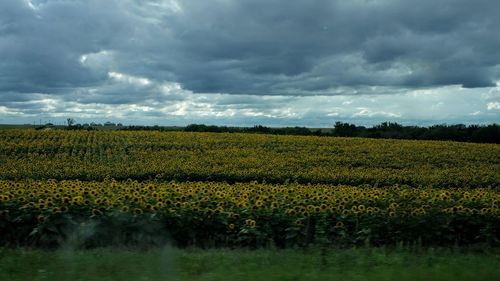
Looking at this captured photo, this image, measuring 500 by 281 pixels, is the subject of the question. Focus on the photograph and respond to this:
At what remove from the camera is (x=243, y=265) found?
25.2 feet

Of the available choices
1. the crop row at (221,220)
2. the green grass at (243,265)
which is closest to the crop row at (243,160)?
the crop row at (221,220)

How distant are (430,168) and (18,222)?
26.6 metres

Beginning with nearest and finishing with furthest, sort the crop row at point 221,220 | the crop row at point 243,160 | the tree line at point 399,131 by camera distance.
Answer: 1. the crop row at point 221,220
2. the crop row at point 243,160
3. the tree line at point 399,131

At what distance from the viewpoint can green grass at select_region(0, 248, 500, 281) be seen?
274 inches

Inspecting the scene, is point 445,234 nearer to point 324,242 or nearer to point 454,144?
point 324,242

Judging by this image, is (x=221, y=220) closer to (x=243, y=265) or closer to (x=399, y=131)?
(x=243, y=265)

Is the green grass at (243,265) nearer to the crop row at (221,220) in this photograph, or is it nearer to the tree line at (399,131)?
the crop row at (221,220)

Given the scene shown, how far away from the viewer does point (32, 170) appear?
27766 mm

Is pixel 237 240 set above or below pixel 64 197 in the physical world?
below

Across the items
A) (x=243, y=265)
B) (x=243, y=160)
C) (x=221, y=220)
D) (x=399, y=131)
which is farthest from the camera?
(x=399, y=131)

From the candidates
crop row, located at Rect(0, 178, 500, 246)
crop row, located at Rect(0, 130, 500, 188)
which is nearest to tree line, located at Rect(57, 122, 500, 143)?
crop row, located at Rect(0, 130, 500, 188)

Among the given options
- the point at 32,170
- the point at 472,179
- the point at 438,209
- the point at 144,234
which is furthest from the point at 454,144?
the point at 144,234

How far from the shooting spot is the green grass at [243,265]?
22.9ft

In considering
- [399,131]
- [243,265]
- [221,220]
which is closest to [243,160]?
[221,220]
